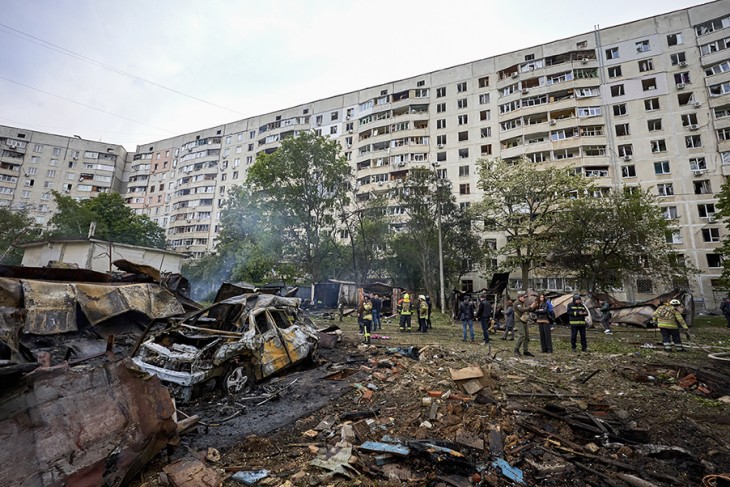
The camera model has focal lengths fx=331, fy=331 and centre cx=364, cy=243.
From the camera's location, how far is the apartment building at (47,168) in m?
57.7

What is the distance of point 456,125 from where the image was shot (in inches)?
1657

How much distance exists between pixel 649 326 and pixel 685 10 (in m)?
38.1

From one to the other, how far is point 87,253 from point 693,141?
5194cm

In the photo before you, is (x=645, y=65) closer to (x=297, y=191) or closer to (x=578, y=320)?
(x=297, y=191)

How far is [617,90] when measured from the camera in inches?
1400

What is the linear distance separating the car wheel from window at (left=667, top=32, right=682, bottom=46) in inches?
1976

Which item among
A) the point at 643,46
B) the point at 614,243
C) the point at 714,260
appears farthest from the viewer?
the point at 643,46

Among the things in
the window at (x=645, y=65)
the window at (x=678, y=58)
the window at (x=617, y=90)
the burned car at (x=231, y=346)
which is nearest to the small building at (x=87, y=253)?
the burned car at (x=231, y=346)

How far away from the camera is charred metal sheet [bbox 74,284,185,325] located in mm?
9992

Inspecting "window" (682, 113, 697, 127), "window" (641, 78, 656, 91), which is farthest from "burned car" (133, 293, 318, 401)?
"window" (641, 78, 656, 91)

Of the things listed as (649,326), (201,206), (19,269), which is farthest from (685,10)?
(201,206)

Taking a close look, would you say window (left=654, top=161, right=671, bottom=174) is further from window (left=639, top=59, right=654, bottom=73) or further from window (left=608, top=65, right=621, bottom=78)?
window (left=608, top=65, right=621, bottom=78)

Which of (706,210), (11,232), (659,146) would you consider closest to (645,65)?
(659,146)

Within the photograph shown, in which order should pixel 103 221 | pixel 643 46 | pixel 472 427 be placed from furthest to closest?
pixel 103 221 → pixel 643 46 → pixel 472 427
